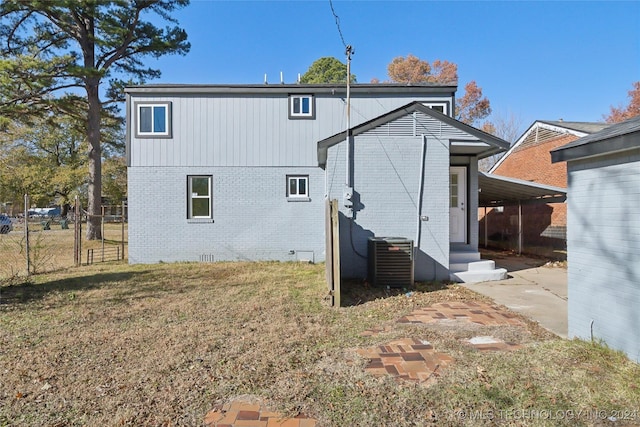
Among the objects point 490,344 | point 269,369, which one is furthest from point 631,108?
point 269,369

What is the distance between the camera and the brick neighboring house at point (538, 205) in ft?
40.9

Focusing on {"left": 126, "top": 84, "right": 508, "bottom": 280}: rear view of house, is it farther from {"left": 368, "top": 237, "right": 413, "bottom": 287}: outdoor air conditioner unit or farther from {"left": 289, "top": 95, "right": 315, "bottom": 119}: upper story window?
{"left": 368, "top": 237, "right": 413, "bottom": 287}: outdoor air conditioner unit

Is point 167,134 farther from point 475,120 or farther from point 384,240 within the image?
point 475,120

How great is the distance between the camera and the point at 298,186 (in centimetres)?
1070

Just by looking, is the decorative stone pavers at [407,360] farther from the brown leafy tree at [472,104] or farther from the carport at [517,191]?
the brown leafy tree at [472,104]

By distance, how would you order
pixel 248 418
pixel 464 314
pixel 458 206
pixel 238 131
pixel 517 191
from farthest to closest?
pixel 517 191
pixel 238 131
pixel 458 206
pixel 464 314
pixel 248 418

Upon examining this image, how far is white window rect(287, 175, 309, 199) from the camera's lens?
35.0 ft

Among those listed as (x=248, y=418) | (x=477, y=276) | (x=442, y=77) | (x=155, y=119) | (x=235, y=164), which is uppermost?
(x=442, y=77)

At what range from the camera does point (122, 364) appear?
3441 millimetres

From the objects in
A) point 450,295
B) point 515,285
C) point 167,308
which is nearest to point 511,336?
point 450,295

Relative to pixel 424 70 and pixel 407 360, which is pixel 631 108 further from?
pixel 407 360

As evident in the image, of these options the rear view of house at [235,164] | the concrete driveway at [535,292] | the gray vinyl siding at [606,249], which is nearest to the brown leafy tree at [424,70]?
the rear view of house at [235,164]

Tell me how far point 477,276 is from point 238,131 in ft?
25.9

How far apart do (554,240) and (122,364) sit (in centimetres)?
1355
